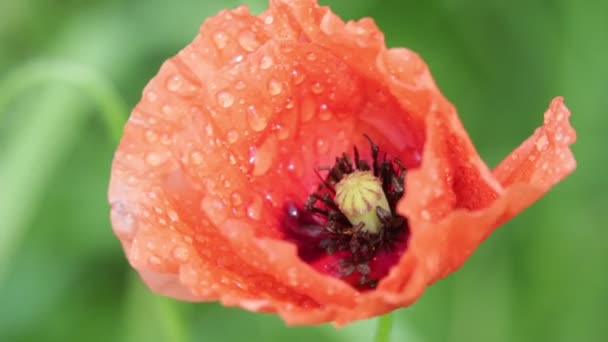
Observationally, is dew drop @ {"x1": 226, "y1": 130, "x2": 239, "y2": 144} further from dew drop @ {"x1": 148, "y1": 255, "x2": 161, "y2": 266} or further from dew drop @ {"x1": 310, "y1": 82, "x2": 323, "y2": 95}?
dew drop @ {"x1": 148, "y1": 255, "x2": 161, "y2": 266}

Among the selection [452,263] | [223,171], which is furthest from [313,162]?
[452,263]

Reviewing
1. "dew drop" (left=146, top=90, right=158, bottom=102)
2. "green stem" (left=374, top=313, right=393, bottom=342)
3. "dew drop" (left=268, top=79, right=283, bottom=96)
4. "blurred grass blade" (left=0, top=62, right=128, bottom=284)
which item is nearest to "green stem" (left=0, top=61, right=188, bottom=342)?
"blurred grass blade" (left=0, top=62, right=128, bottom=284)

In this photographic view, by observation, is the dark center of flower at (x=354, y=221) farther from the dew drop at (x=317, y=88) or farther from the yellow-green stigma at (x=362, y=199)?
the dew drop at (x=317, y=88)

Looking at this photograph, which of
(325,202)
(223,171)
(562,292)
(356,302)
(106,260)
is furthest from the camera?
(106,260)

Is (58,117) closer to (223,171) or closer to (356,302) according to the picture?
(223,171)

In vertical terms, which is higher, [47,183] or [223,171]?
[223,171]

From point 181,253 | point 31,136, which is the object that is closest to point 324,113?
point 181,253
